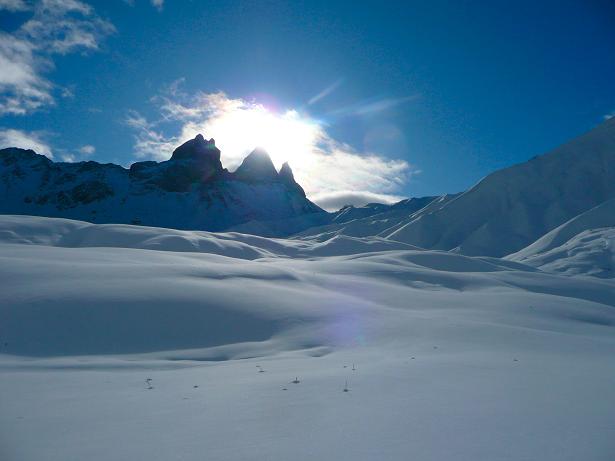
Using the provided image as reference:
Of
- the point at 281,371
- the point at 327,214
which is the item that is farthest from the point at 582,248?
the point at 327,214

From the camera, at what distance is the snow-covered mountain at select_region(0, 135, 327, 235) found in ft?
539

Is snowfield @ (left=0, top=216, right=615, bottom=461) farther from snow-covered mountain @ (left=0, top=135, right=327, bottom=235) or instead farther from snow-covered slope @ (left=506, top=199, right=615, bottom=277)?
snow-covered mountain @ (left=0, top=135, right=327, bottom=235)

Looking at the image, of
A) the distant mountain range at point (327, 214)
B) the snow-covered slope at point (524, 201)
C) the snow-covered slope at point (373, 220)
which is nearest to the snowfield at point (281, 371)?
the distant mountain range at point (327, 214)

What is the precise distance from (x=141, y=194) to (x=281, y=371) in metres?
181

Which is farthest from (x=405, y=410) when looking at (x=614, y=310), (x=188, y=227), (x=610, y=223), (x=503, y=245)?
(x=188, y=227)

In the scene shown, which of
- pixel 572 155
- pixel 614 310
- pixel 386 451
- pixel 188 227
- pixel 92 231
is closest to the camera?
pixel 386 451

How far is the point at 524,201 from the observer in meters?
90.5

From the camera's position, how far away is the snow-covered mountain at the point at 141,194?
16438 centimetres

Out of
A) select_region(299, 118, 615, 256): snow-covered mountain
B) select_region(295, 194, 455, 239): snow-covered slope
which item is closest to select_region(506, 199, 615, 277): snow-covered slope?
select_region(299, 118, 615, 256): snow-covered mountain

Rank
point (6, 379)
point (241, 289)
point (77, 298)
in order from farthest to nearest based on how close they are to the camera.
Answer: point (241, 289) → point (77, 298) → point (6, 379)

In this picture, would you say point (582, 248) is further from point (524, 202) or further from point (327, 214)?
point (327, 214)

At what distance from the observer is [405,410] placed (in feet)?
15.2

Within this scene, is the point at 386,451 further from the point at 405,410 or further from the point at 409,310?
the point at 409,310

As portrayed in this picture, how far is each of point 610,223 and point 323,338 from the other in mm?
68006
